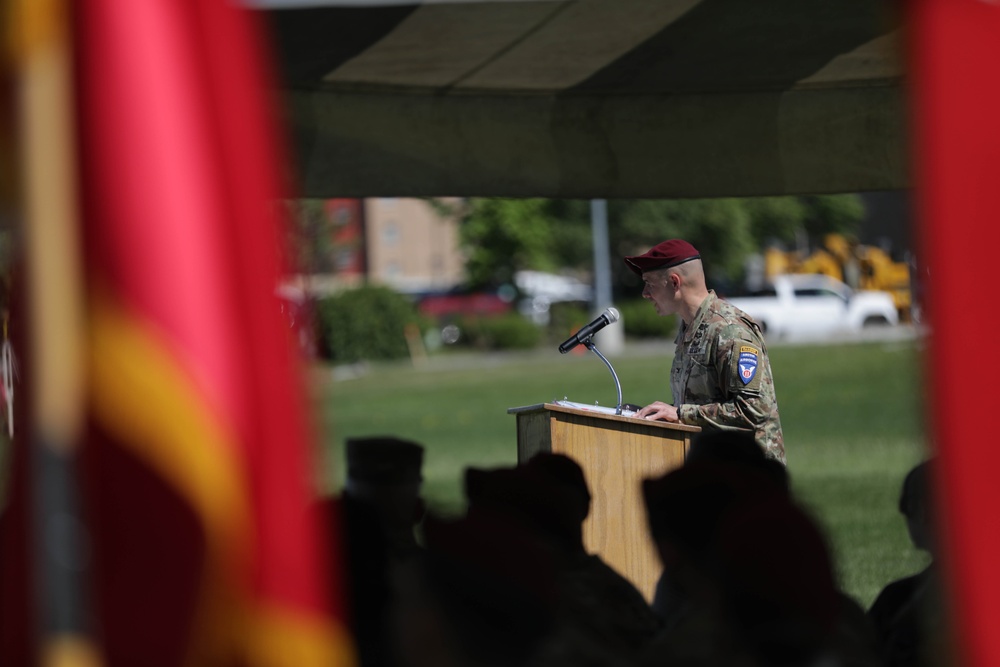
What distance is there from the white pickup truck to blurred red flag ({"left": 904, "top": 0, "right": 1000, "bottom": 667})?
119ft

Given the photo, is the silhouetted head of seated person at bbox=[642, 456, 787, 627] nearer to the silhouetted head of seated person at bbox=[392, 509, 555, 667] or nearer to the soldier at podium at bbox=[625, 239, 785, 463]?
the silhouetted head of seated person at bbox=[392, 509, 555, 667]

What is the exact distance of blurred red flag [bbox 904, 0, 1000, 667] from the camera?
210cm

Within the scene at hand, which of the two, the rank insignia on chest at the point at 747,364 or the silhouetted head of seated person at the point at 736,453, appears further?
the rank insignia on chest at the point at 747,364

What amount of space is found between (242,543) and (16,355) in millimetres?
475

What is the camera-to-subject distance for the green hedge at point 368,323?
3503 centimetres

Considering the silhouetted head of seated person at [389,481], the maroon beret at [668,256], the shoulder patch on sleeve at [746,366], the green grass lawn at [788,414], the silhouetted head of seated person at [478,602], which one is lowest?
the green grass lawn at [788,414]

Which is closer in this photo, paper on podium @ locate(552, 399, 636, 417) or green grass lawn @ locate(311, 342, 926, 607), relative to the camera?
paper on podium @ locate(552, 399, 636, 417)

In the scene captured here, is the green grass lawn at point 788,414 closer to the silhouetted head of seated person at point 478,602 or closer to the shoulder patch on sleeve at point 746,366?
the silhouetted head of seated person at point 478,602

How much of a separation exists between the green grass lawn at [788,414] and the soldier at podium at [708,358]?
96 centimetres

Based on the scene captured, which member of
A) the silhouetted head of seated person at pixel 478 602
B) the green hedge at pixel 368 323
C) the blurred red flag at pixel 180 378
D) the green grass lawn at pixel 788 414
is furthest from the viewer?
the green hedge at pixel 368 323

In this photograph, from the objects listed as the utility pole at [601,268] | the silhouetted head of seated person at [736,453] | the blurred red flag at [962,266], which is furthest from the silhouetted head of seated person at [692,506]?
the utility pole at [601,268]

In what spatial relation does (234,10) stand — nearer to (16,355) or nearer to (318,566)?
(16,355)

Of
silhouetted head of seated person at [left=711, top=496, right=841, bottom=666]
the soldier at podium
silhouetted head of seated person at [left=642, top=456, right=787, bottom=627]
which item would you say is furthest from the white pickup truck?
silhouetted head of seated person at [left=711, top=496, right=841, bottom=666]

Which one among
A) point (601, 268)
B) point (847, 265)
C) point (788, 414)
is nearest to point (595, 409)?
point (788, 414)
